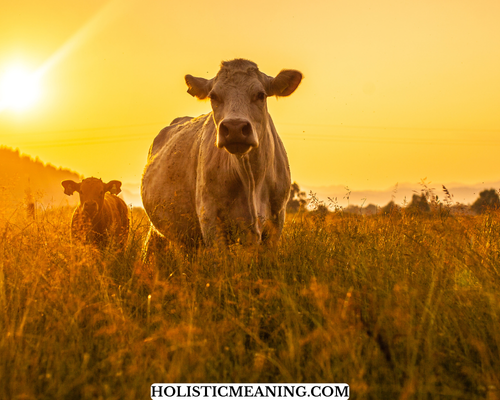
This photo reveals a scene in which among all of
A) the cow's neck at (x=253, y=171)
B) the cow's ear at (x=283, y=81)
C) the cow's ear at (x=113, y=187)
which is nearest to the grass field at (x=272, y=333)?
the cow's neck at (x=253, y=171)

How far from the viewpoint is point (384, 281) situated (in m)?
3.47

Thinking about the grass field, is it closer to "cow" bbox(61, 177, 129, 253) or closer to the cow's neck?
the cow's neck

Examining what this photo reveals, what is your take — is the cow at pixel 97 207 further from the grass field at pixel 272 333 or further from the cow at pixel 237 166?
the grass field at pixel 272 333

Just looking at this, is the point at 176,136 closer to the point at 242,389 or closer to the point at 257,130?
the point at 257,130

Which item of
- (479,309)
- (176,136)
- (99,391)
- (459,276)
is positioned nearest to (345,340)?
(479,309)

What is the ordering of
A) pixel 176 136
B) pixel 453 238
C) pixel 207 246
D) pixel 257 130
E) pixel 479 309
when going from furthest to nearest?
pixel 176 136 < pixel 207 246 < pixel 257 130 < pixel 453 238 < pixel 479 309

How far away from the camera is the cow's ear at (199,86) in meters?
5.32

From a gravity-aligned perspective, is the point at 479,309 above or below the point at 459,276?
below

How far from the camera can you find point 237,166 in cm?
486

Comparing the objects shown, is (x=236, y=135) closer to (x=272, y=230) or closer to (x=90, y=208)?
(x=272, y=230)

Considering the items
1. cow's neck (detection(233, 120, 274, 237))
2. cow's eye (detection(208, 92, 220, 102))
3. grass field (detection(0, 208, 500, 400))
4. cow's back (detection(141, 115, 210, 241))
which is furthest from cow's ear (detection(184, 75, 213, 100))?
grass field (detection(0, 208, 500, 400))

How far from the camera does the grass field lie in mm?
2238

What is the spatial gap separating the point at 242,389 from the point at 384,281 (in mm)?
1692

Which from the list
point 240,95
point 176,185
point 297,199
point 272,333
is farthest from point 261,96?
point 297,199
